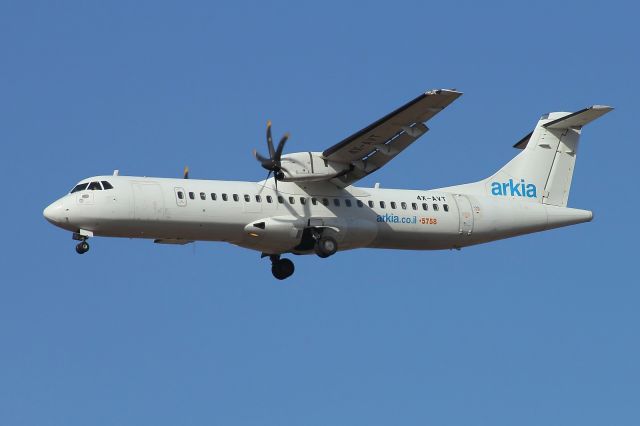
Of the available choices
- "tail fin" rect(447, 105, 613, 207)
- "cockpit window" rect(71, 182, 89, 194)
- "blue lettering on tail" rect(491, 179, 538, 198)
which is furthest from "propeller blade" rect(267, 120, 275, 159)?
"blue lettering on tail" rect(491, 179, 538, 198)

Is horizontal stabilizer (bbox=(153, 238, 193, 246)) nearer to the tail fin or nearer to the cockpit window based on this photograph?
the cockpit window

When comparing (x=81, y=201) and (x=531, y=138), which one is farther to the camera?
(x=531, y=138)

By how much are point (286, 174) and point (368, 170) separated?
219 centimetres

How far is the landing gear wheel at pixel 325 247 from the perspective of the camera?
29.9m

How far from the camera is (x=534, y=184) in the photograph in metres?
33.1

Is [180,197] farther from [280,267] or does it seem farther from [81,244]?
[280,267]

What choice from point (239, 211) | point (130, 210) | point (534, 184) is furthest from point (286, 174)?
point (534, 184)

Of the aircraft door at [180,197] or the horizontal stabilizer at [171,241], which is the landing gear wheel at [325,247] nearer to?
the horizontal stabilizer at [171,241]

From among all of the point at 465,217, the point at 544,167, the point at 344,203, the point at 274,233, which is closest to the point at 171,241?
the point at 274,233

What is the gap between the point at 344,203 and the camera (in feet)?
101

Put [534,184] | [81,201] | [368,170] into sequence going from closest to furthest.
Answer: [81,201], [368,170], [534,184]

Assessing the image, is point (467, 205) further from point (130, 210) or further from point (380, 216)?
point (130, 210)

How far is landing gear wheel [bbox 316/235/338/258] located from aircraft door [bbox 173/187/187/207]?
3.30 meters

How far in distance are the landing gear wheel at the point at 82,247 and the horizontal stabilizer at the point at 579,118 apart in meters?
12.4
